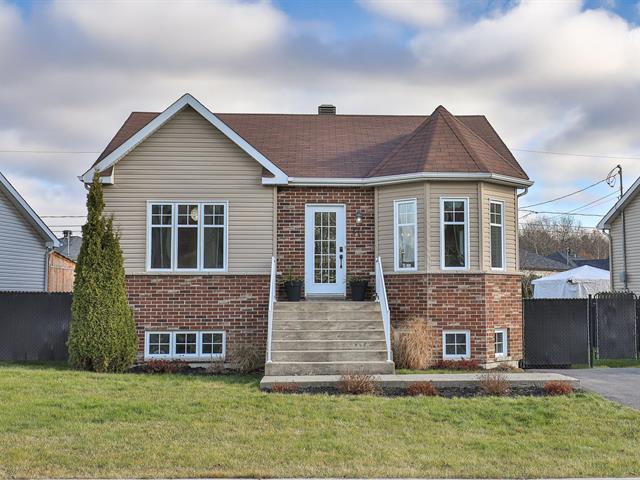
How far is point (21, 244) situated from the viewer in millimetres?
20016

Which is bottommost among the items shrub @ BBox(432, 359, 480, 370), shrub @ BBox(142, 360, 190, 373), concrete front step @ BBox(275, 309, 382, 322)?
shrub @ BBox(142, 360, 190, 373)

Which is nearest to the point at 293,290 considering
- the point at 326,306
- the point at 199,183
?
the point at 326,306

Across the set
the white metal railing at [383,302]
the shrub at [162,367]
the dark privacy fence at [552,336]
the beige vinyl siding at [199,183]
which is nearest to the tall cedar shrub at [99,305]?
the shrub at [162,367]


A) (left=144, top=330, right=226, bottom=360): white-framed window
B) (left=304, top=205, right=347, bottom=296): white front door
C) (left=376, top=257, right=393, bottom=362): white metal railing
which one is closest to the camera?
(left=376, top=257, right=393, bottom=362): white metal railing

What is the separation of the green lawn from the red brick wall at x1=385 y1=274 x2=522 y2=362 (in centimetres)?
408

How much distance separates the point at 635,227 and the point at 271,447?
19.5m

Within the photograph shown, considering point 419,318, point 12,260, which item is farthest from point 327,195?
point 12,260

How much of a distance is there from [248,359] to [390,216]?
4.64 m

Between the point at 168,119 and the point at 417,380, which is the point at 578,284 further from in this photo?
the point at 168,119

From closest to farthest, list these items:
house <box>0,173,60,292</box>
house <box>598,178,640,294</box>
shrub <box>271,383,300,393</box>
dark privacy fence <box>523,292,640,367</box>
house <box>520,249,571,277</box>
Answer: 1. shrub <box>271,383,300,393</box>
2. dark privacy fence <box>523,292,640,367</box>
3. house <box>0,173,60,292</box>
4. house <box>598,178,640,294</box>
5. house <box>520,249,571,277</box>

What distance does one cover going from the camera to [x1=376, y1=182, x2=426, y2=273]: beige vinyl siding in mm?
14539

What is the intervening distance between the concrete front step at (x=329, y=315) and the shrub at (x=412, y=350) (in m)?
0.67

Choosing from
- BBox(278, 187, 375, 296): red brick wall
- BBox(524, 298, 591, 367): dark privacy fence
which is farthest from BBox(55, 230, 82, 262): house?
BBox(524, 298, 591, 367): dark privacy fence

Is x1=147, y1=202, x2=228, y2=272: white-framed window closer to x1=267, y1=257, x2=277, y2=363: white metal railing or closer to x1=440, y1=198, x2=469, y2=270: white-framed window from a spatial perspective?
x1=267, y1=257, x2=277, y2=363: white metal railing
